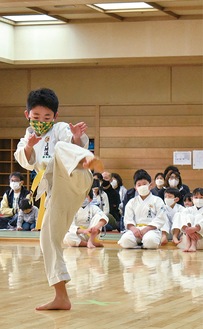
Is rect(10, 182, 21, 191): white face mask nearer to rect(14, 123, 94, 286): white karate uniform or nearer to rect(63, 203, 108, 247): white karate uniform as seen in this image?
rect(63, 203, 108, 247): white karate uniform

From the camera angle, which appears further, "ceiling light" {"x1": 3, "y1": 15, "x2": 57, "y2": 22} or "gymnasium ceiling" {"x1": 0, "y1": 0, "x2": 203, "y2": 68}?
"ceiling light" {"x1": 3, "y1": 15, "x2": 57, "y2": 22}

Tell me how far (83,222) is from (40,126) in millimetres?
5340

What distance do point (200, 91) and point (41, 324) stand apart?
9.67m

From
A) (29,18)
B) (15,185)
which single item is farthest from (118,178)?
(29,18)

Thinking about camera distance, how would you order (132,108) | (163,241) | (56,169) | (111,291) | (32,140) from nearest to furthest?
(56,169)
(32,140)
(111,291)
(163,241)
(132,108)

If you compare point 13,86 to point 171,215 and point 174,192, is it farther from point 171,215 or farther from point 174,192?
point 171,215

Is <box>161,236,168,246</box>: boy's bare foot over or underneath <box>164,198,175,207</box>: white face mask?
underneath

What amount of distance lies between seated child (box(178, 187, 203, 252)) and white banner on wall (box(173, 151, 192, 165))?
3844mm

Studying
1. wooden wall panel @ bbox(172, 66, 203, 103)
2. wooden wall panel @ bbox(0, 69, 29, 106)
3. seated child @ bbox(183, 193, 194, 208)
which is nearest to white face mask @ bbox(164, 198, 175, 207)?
seated child @ bbox(183, 193, 194, 208)

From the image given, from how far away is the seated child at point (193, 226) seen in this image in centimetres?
869

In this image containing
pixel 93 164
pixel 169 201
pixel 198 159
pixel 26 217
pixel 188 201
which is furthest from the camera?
pixel 198 159

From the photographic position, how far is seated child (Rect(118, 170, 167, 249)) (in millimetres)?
8852

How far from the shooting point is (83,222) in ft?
30.9

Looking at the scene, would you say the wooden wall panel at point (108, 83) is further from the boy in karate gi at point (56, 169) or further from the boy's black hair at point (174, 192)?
the boy in karate gi at point (56, 169)
